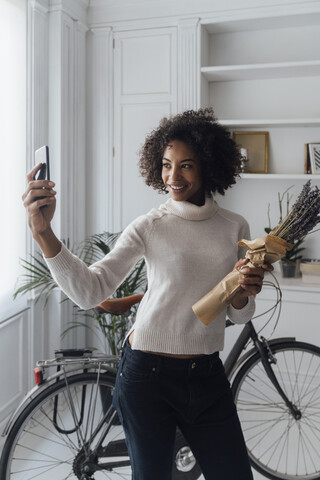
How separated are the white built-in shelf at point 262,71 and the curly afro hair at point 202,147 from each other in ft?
5.49

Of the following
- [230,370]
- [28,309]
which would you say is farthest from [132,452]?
[28,309]

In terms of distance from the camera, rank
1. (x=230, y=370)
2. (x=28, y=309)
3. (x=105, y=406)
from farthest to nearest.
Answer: (x=28, y=309) → (x=230, y=370) → (x=105, y=406)

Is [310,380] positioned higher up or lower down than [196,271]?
lower down

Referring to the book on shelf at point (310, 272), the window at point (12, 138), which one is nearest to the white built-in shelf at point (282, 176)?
the book on shelf at point (310, 272)

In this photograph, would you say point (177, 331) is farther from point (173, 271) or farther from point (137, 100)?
point (137, 100)

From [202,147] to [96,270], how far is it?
454 millimetres

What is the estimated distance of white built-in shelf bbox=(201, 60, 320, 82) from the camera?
3.02m

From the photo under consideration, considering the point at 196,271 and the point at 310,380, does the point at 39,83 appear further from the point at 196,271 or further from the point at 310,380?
the point at 310,380

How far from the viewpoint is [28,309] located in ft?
9.53

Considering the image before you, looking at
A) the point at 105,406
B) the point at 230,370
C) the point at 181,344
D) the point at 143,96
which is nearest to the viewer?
the point at 181,344

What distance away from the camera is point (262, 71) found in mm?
3148

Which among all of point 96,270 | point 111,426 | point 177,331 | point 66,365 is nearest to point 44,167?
point 96,270

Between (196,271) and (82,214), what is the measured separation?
6.81 ft

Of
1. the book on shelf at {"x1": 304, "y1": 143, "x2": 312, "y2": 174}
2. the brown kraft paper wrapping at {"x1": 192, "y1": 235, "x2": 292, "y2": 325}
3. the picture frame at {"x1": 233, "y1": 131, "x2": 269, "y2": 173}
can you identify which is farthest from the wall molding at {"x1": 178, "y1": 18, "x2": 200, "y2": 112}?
the brown kraft paper wrapping at {"x1": 192, "y1": 235, "x2": 292, "y2": 325}
